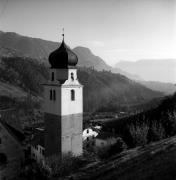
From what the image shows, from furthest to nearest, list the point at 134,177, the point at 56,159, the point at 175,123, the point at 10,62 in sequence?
the point at 10,62
the point at 175,123
the point at 56,159
the point at 134,177

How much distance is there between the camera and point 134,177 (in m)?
14.6

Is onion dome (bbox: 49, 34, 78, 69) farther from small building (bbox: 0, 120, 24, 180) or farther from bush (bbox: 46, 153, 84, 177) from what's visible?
bush (bbox: 46, 153, 84, 177)

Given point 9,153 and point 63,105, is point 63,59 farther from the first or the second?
point 9,153

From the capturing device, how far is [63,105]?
23.3 metres

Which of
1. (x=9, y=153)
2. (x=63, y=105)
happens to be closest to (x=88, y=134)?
(x=9, y=153)

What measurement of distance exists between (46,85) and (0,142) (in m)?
6.76

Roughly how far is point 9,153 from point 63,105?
7.18 metres

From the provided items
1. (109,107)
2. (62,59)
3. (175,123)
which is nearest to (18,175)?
(62,59)

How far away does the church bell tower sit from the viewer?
2353cm

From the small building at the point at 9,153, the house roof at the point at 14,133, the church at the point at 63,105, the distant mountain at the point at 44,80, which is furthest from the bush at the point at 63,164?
the distant mountain at the point at 44,80

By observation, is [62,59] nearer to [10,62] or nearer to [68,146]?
[68,146]

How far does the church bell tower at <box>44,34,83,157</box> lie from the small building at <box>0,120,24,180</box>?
3.21 m

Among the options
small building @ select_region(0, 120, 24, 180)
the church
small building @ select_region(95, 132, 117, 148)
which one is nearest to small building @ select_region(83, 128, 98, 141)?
small building @ select_region(95, 132, 117, 148)

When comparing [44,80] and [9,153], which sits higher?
[9,153]
